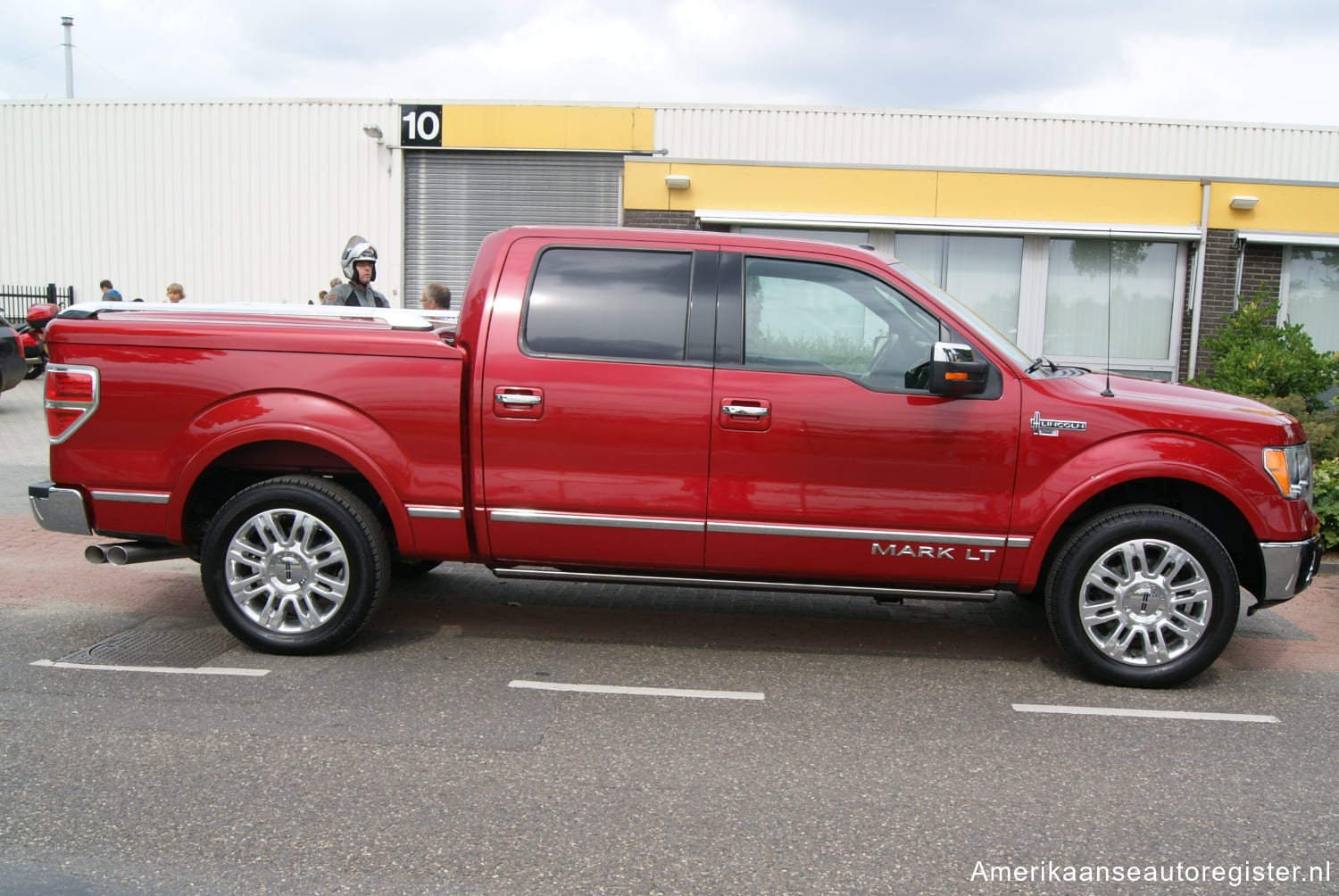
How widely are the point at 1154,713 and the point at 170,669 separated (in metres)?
4.50

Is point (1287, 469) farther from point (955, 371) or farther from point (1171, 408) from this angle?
point (955, 371)

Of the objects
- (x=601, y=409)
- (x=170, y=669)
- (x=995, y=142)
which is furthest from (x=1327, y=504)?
(x=995, y=142)

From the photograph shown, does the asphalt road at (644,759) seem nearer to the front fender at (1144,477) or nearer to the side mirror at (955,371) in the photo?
the front fender at (1144,477)

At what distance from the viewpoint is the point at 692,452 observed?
4852mm

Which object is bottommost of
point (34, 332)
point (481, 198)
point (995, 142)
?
point (34, 332)

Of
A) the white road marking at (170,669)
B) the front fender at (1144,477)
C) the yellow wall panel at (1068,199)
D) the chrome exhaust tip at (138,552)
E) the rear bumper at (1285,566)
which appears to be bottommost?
the white road marking at (170,669)

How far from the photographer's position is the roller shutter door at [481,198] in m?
18.6


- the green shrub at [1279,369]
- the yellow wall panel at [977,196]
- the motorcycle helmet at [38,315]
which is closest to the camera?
the green shrub at [1279,369]

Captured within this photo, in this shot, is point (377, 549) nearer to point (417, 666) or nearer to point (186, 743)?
point (417, 666)

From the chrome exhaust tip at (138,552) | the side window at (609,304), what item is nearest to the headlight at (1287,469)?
the side window at (609,304)

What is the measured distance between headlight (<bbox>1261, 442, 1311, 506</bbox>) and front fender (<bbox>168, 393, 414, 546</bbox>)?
4.01 meters

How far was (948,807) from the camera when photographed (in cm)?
360

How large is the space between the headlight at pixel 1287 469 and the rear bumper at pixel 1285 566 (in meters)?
0.23

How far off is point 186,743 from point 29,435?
10.8 meters
